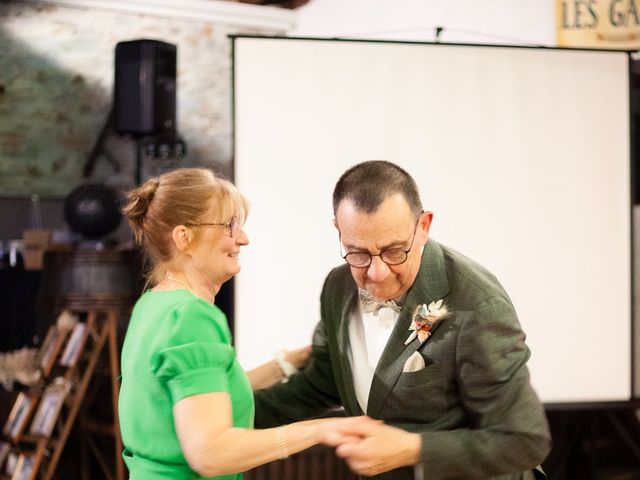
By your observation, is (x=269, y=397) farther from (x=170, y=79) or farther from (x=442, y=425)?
(x=170, y=79)

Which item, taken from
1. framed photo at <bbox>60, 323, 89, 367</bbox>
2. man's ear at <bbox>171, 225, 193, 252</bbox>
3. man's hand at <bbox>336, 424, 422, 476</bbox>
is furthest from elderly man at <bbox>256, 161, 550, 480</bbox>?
framed photo at <bbox>60, 323, 89, 367</bbox>

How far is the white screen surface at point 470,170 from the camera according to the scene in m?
3.33

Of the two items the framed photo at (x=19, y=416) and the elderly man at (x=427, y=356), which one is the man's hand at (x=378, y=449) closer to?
the elderly man at (x=427, y=356)

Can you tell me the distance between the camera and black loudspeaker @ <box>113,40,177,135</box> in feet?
16.4

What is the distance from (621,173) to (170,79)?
3.00 m

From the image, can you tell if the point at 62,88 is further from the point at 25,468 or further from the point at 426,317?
the point at 426,317

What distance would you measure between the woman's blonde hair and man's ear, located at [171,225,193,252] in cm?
1

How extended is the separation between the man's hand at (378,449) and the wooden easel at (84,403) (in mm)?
2556

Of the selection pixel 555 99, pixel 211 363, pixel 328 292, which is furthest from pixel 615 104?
pixel 211 363

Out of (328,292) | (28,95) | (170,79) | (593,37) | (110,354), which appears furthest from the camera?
(28,95)

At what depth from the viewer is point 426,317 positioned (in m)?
1.79

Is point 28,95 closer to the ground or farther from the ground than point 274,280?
farther from the ground

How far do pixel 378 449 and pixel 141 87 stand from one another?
3.90 m

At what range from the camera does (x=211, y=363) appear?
1547 millimetres
